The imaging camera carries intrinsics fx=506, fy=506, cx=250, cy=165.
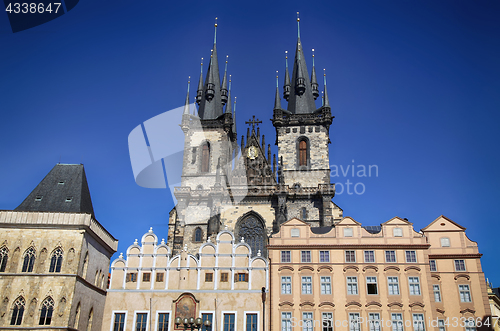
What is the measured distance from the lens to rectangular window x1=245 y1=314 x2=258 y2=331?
99.0 ft

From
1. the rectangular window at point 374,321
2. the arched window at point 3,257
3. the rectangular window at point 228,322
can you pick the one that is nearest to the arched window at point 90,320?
the arched window at point 3,257

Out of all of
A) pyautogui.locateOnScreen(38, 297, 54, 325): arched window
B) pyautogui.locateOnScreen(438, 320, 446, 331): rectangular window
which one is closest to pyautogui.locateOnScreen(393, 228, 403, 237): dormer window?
pyautogui.locateOnScreen(438, 320, 446, 331): rectangular window

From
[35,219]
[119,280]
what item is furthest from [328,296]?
[35,219]

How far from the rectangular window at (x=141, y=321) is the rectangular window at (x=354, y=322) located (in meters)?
12.3

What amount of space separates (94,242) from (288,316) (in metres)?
13.4

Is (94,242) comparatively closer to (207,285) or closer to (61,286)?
(61,286)

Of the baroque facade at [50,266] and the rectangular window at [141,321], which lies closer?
the baroque facade at [50,266]

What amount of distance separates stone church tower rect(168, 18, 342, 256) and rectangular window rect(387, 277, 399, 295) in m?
15.1

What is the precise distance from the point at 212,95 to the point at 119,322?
112 feet

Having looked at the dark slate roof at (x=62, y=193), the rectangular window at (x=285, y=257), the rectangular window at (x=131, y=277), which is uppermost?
the dark slate roof at (x=62, y=193)

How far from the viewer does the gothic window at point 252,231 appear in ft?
155

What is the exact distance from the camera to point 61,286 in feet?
96.7

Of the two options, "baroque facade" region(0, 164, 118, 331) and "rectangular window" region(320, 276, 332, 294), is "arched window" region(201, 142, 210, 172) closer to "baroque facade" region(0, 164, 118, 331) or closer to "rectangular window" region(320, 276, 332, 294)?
"baroque facade" region(0, 164, 118, 331)

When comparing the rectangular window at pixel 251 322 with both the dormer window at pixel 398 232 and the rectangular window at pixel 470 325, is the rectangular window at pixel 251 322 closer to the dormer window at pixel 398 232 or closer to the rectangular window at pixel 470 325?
the dormer window at pixel 398 232
